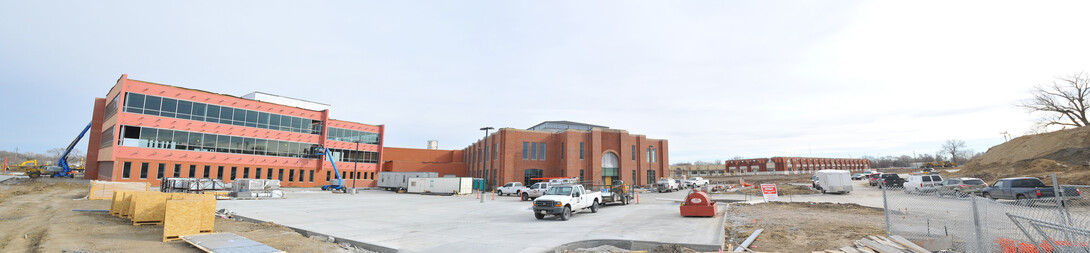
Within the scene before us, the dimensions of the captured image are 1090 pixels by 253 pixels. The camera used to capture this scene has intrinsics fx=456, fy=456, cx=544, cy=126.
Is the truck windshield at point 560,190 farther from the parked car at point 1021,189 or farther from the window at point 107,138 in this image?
the window at point 107,138

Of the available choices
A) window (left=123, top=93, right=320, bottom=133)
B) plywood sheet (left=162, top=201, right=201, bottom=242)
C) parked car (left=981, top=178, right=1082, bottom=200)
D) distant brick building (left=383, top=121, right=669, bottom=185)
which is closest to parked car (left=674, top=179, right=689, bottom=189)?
distant brick building (left=383, top=121, right=669, bottom=185)

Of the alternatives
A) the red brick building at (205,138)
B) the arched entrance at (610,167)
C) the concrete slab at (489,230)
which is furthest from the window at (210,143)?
the arched entrance at (610,167)

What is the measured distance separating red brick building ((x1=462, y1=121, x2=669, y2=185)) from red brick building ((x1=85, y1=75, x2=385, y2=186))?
21.4 m

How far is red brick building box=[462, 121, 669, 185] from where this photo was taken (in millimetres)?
54188

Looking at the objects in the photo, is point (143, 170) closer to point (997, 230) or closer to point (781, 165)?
point (997, 230)

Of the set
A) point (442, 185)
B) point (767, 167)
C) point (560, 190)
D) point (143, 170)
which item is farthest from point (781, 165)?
point (143, 170)

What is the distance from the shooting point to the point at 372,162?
2499 inches

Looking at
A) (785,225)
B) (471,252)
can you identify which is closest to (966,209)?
(785,225)

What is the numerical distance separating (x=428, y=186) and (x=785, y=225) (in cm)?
3664

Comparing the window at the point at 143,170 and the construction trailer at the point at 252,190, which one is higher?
the window at the point at 143,170

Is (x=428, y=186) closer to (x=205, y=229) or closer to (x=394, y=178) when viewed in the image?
(x=394, y=178)

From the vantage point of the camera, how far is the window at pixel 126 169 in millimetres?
40812

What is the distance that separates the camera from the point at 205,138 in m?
46.7

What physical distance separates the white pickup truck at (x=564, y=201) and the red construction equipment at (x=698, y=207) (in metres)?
4.66
